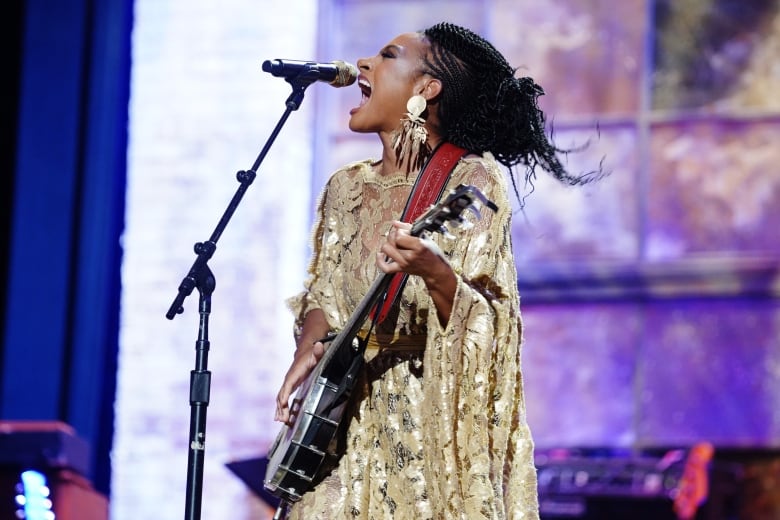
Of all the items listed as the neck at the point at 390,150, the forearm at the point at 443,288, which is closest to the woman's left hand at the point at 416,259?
the forearm at the point at 443,288

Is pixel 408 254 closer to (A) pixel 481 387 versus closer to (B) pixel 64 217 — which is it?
(A) pixel 481 387

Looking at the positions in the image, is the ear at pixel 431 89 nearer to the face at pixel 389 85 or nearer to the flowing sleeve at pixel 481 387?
the face at pixel 389 85

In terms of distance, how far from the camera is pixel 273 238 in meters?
6.05

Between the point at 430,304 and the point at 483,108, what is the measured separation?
60cm

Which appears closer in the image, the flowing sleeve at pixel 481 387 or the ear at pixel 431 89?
the flowing sleeve at pixel 481 387

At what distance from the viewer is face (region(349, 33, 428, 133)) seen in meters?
3.02

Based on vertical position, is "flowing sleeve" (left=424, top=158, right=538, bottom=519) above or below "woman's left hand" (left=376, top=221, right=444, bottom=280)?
below

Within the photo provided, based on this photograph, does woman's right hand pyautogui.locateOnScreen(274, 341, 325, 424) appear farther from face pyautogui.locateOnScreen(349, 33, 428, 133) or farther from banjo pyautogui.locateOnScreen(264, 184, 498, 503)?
face pyautogui.locateOnScreen(349, 33, 428, 133)

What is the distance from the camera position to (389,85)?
9.95ft

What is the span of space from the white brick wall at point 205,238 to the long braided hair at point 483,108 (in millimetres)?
3080

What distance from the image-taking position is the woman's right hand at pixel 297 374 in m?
2.86

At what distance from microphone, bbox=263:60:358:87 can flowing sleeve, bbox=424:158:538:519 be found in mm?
480

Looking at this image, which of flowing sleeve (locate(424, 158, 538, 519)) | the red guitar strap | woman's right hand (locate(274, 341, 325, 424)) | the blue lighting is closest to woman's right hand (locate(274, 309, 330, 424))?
woman's right hand (locate(274, 341, 325, 424))

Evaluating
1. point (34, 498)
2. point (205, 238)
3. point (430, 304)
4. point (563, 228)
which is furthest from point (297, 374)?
point (563, 228)
